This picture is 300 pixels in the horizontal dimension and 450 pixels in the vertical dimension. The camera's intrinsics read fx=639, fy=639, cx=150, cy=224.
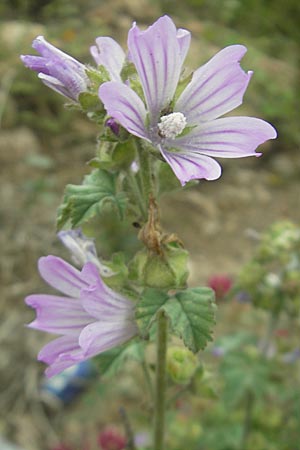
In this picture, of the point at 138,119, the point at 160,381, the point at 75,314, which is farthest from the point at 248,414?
the point at 138,119

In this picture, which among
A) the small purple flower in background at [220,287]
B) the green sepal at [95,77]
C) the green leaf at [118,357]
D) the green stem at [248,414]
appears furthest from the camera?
the green stem at [248,414]

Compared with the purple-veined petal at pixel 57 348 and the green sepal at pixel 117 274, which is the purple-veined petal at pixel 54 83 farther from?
the purple-veined petal at pixel 57 348

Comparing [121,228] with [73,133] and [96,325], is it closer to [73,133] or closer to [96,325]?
[73,133]

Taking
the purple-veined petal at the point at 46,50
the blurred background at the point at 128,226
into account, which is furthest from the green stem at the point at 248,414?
the purple-veined petal at the point at 46,50

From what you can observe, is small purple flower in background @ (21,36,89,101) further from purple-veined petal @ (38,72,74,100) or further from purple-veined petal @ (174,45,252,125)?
purple-veined petal @ (174,45,252,125)

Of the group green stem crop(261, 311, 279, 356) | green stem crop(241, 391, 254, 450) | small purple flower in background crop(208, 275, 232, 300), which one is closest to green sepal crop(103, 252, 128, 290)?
small purple flower in background crop(208, 275, 232, 300)

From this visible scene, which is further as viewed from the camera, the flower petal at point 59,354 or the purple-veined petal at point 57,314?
the purple-veined petal at point 57,314

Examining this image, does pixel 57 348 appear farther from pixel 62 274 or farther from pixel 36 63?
pixel 36 63

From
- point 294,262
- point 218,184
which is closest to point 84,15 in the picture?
point 218,184
